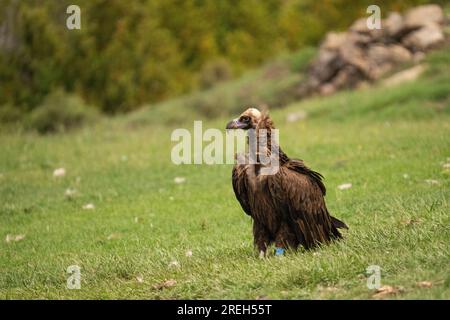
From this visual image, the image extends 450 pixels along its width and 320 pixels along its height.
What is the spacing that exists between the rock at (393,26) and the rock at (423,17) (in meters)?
0.23

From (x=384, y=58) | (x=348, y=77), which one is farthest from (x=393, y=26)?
(x=348, y=77)

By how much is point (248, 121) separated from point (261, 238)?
1.27 m

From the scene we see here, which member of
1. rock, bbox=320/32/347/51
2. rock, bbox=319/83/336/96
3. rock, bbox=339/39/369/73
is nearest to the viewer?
rock, bbox=339/39/369/73

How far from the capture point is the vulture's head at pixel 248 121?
26.7ft

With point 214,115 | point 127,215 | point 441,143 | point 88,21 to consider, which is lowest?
point 127,215

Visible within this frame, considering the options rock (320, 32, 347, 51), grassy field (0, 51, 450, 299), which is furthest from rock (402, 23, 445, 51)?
grassy field (0, 51, 450, 299)

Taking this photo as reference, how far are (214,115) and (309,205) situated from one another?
23.9m

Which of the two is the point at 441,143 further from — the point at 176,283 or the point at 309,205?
the point at 176,283

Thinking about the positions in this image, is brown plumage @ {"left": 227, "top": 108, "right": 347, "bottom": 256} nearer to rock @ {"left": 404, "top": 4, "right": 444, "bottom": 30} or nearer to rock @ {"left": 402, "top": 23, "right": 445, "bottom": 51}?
rock @ {"left": 402, "top": 23, "right": 445, "bottom": 51}

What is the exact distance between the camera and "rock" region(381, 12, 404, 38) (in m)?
26.8

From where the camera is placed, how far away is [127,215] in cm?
1232

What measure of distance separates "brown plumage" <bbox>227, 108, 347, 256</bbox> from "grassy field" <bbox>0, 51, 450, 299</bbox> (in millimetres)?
223
